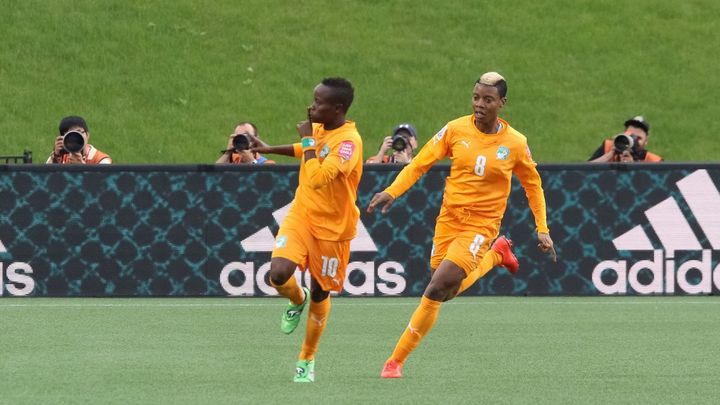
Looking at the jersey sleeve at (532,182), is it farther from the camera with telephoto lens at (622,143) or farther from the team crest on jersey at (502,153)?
the camera with telephoto lens at (622,143)

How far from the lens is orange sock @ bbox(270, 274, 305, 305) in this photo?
33.3 feet

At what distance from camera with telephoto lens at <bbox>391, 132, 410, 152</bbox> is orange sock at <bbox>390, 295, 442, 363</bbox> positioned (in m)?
6.46

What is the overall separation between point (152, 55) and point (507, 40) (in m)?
6.16

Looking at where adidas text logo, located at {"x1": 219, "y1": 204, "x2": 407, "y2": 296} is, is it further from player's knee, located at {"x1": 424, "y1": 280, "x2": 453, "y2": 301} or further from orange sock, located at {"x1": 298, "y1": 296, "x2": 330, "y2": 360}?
orange sock, located at {"x1": 298, "y1": 296, "x2": 330, "y2": 360}

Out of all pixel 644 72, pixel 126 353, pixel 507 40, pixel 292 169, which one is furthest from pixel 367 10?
pixel 126 353

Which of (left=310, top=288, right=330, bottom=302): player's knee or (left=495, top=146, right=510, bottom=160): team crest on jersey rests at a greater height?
(left=495, top=146, right=510, bottom=160): team crest on jersey

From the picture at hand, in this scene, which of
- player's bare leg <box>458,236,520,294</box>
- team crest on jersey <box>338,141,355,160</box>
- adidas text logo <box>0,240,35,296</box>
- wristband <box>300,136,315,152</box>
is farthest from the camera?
adidas text logo <box>0,240,35,296</box>

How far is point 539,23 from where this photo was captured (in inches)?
Result: 1168

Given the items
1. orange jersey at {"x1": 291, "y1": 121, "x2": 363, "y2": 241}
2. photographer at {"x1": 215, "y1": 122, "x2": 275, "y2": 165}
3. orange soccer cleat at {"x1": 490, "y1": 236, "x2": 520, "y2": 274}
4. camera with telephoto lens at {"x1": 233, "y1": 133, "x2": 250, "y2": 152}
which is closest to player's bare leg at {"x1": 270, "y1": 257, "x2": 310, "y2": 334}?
orange jersey at {"x1": 291, "y1": 121, "x2": 363, "y2": 241}

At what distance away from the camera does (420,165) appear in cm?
1072

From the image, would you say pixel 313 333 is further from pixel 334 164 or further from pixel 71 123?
pixel 71 123

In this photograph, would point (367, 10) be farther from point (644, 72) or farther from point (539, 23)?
point (644, 72)

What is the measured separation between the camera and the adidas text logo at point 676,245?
16.6m

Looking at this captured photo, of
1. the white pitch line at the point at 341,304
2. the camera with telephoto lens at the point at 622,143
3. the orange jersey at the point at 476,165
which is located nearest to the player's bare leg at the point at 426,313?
the orange jersey at the point at 476,165
